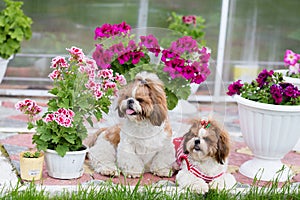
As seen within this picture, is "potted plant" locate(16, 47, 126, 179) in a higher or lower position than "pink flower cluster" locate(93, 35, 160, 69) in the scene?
lower

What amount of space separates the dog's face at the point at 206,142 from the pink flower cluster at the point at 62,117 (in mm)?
670

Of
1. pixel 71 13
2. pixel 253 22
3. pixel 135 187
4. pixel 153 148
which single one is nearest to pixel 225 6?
pixel 253 22

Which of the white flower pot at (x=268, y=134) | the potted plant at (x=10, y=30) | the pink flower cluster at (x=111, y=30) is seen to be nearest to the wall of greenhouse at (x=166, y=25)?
A: the potted plant at (x=10, y=30)

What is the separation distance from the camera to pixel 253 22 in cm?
555

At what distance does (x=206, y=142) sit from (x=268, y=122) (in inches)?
21.4

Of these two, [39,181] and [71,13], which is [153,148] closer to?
[39,181]

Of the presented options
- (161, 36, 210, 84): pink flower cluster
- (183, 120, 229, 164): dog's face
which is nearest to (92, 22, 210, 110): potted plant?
(161, 36, 210, 84): pink flower cluster

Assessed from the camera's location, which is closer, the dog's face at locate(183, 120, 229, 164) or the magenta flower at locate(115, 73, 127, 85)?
the dog's face at locate(183, 120, 229, 164)

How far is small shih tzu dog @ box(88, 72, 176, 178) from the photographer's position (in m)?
3.18

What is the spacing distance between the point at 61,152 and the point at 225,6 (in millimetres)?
2525

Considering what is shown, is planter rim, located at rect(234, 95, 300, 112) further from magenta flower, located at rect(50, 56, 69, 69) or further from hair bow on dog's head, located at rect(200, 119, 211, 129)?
magenta flower, located at rect(50, 56, 69, 69)

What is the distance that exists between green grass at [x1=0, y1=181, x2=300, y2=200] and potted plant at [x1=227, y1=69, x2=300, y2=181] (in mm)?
162

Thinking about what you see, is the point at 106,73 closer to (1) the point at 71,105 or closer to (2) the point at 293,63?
(1) the point at 71,105

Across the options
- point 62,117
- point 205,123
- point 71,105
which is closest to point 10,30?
point 71,105
